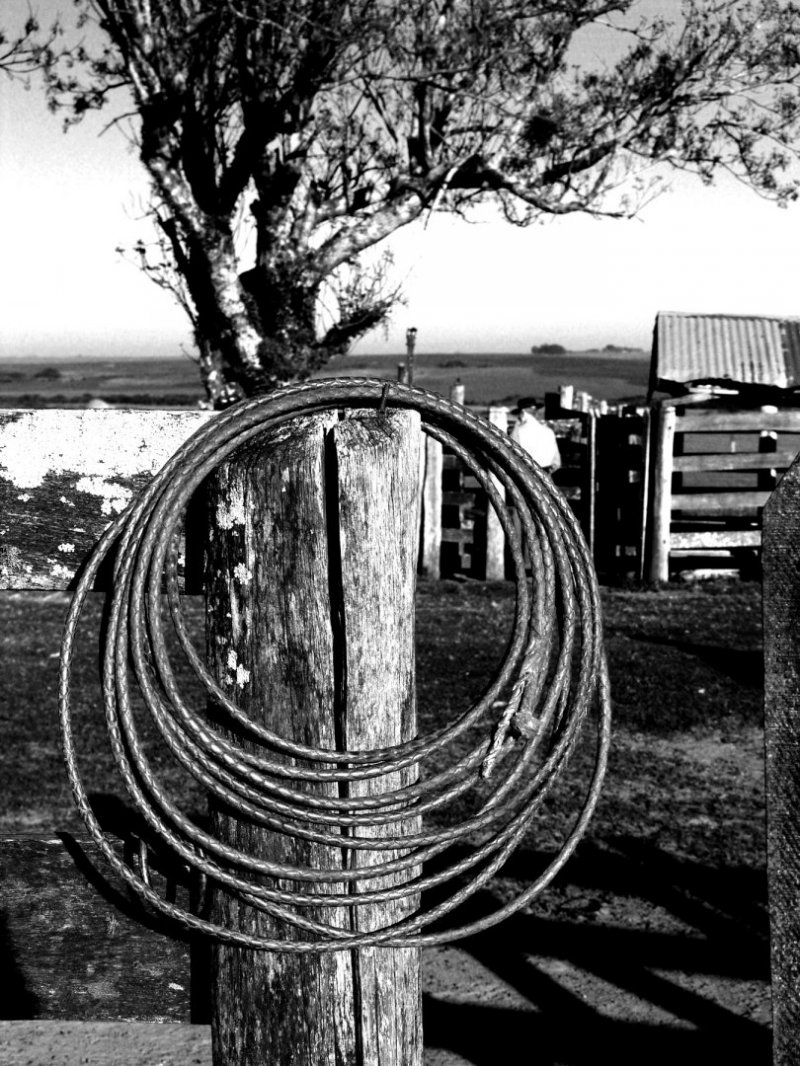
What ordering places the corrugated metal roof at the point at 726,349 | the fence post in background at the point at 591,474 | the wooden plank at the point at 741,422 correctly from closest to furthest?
the wooden plank at the point at 741,422 < the fence post in background at the point at 591,474 < the corrugated metal roof at the point at 726,349

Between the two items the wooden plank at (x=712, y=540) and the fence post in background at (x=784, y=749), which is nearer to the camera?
the fence post in background at (x=784, y=749)

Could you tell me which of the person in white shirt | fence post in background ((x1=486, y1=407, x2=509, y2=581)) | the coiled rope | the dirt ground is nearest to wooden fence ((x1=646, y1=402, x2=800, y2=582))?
the person in white shirt

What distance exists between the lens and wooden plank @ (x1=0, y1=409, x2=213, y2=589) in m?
Result: 1.89

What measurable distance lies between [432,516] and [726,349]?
19.4ft

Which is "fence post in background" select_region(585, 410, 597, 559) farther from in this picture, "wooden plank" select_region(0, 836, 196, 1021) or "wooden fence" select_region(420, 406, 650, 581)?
"wooden plank" select_region(0, 836, 196, 1021)

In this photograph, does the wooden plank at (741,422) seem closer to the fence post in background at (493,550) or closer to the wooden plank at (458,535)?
the fence post in background at (493,550)

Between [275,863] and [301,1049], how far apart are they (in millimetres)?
285

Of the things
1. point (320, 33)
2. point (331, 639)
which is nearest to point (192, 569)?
point (331, 639)

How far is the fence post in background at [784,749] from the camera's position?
1.69 meters

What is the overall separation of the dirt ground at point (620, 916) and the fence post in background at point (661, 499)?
3966 mm

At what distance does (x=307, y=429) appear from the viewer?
1.73 m

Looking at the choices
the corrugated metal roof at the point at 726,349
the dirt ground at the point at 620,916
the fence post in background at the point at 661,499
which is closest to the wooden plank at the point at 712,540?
the fence post in background at the point at 661,499

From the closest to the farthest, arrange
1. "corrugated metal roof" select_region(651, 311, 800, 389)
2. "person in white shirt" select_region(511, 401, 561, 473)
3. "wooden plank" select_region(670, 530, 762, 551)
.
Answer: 1. "wooden plank" select_region(670, 530, 762, 551)
2. "person in white shirt" select_region(511, 401, 561, 473)
3. "corrugated metal roof" select_region(651, 311, 800, 389)

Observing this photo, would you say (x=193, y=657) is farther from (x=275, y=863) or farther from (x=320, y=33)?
(x=320, y=33)
